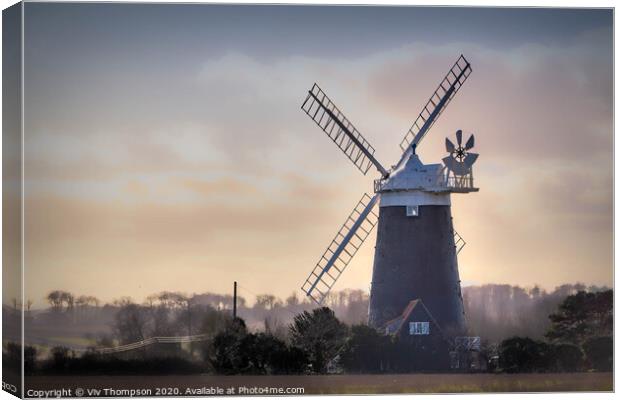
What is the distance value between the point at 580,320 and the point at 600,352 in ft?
2.94

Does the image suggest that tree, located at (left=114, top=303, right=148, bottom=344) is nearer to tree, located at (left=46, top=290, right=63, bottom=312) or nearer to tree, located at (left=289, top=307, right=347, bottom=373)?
tree, located at (left=46, top=290, right=63, bottom=312)

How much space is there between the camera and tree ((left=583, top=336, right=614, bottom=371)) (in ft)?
122

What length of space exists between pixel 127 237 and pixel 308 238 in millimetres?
3981

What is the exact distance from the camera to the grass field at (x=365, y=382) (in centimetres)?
3512

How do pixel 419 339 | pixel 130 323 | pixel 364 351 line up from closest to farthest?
pixel 130 323 → pixel 364 351 → pixel 419 339

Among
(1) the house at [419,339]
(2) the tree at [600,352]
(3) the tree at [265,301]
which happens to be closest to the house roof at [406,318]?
(1) the house at [419,339]

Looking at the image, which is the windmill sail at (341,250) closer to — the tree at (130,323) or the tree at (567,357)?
the tree at (130,323)

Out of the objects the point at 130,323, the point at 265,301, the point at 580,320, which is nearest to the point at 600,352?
the point at 580,320

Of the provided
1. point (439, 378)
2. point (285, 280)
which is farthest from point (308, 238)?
point (439, 378)

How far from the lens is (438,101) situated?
37719mm

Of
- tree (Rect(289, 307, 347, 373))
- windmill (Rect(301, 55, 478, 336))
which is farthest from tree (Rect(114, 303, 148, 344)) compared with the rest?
windmill (Rect(301, 55, 478, 336))

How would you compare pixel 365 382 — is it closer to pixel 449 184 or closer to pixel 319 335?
pixel 319 335

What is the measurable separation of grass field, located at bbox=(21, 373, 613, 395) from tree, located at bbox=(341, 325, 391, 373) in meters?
0.60

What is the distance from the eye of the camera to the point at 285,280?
123 ft
